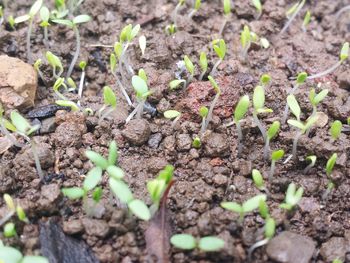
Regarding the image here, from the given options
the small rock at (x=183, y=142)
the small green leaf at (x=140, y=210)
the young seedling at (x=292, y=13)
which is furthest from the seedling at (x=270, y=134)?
the young seedling at (x=292, y=13)

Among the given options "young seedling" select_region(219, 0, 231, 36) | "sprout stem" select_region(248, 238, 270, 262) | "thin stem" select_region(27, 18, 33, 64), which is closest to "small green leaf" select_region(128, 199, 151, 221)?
"sprout stem" select_region(248, 238, 270, 262)

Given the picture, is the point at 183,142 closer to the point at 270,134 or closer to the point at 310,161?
the point at 270,134

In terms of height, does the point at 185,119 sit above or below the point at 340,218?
above

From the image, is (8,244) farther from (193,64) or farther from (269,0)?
(269,0)

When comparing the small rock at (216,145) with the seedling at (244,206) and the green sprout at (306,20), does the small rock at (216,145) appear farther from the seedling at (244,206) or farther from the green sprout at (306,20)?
the green sprout at (306,20)

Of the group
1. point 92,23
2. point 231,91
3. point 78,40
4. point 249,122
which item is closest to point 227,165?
point 249,122

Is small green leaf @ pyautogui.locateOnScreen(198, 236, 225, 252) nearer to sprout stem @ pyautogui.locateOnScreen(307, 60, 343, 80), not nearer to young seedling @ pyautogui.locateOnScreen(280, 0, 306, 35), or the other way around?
sprout stem @ pyautogui.locateOnScreen(307, 60, 343, 80)

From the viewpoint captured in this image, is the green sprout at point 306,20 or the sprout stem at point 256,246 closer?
the sprout stem at point 256,246
